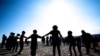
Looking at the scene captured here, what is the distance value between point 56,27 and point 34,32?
1567 mm

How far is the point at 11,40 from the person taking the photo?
16.9 meters

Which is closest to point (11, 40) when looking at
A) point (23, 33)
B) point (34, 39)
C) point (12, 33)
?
point (12, 33)

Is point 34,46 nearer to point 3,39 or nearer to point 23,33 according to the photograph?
point 23,33

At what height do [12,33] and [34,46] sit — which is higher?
[12,33]

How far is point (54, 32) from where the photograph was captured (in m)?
8.41

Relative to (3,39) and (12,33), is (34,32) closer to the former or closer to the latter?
(12,33)

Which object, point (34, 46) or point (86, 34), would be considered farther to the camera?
point (86, 34)

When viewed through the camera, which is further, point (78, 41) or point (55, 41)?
point (78, 41)

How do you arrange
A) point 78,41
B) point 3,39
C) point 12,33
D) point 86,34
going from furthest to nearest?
point 3,39, point 12,33, point 86,34, point 78,41

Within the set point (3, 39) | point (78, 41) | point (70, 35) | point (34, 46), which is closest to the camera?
point (34, 46)

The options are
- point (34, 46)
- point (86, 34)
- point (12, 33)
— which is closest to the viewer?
point (34, 46)

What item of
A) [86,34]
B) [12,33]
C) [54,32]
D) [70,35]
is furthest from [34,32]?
[12,33]

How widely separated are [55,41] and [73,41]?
78.7 inches

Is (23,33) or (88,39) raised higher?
(23,33)
